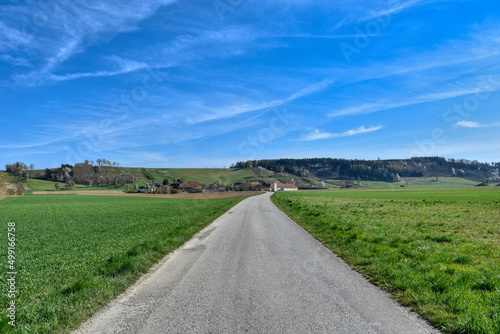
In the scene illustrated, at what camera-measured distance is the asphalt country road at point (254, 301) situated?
495cm

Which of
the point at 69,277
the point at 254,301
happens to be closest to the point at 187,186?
the point at 69,277

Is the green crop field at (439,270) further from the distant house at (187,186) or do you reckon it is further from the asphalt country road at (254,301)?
the distant house at (187,186)

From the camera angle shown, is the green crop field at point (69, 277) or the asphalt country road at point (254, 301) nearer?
A: the asphalt country road at point (254, 301)

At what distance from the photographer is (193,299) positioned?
6.22 meters

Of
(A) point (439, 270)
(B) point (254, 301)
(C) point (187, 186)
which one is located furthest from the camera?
(C) point (187, 186)

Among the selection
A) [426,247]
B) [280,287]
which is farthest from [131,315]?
[426,247]

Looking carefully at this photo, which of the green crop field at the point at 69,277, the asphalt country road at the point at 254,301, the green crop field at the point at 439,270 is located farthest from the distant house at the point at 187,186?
the asphalt country road at the point at 254,301

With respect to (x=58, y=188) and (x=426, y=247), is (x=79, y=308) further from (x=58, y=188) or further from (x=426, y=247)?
(x=58, y=188)

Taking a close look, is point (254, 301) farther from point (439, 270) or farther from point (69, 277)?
point (439, 270)

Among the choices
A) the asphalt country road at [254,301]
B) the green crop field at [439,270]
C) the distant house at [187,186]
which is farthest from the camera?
the distant house at [187,186]

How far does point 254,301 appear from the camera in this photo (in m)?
6.05

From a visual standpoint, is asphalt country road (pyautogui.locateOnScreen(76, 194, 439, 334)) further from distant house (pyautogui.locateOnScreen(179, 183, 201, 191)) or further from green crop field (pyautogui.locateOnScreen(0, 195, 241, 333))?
distant house (pyautogui.locateOnScreen(179, 183, 201, 191))

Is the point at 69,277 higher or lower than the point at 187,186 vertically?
lower

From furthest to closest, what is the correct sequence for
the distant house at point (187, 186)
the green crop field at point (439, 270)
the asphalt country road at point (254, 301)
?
1. the distant house at point (187, 186)
2. the green crop field at point (439, 270)
3. the asphalt country road at point (254, 301)
